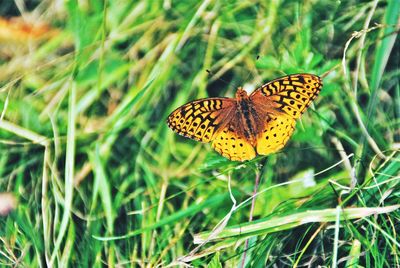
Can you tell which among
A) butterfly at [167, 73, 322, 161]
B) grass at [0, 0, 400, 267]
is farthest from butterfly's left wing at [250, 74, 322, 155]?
grass at [0, 0, 400, 267]

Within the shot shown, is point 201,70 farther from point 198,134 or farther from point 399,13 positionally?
point 399,13

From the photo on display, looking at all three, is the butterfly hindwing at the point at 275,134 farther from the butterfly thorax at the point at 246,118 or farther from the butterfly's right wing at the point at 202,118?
the butterfly's right wing at the point at 202,118

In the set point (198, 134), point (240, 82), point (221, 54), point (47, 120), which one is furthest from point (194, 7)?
point (47, 120)

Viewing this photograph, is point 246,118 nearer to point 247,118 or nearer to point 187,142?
point 247,118

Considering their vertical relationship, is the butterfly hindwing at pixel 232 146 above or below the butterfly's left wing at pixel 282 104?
below

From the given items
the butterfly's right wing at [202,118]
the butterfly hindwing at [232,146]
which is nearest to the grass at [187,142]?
the butterfly hindwing at [232,146]

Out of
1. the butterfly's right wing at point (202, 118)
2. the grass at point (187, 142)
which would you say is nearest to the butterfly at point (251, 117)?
the butterfly's right wing at point (202, 118)
